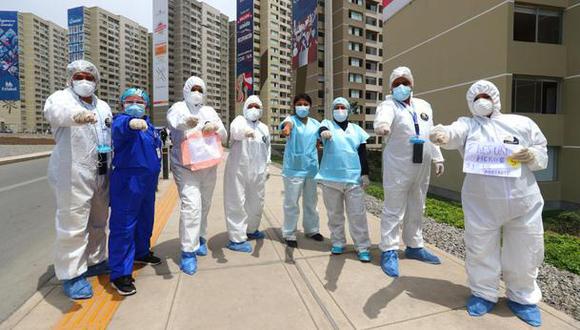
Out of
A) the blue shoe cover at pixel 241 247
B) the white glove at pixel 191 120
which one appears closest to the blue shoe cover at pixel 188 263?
the blue shoe cover at pixel 241 247

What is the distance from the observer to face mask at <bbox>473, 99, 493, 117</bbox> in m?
2.82

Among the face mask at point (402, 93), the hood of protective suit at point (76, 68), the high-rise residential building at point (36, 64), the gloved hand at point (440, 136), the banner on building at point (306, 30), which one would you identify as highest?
the high-rise residential building at point (36, 64)

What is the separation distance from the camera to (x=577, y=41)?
1157 cm

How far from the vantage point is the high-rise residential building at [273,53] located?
229ft

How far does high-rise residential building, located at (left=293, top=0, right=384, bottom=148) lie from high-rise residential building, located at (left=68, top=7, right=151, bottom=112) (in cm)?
5127

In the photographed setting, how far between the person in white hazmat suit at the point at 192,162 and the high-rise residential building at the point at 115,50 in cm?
8658

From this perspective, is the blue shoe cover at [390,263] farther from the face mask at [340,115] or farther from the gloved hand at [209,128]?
the gloved hand at [209,128]

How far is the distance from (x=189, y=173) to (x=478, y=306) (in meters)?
3.02

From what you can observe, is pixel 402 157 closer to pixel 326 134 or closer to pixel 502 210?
pixel 326 134

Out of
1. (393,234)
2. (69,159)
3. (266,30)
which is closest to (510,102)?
(393,234)

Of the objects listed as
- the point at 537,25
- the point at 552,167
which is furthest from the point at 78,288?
the point at 537,25

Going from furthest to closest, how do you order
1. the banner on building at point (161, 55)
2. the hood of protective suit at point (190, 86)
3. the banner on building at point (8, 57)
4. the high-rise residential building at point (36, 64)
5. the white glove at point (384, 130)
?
the high-rise residential building at point (36, 64) → the banner on building at point (8, 57) → the banner on building at point (161, 55) → the hood of protective suit at point (190, 86) → the white glove at point (384, 130)

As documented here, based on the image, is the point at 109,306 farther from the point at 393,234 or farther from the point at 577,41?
the point at 577,41

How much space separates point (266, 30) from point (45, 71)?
52.5m
